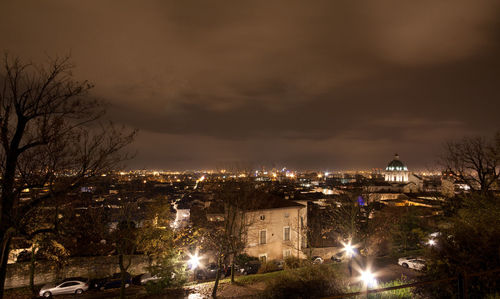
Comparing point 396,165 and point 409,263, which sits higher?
point 396,165

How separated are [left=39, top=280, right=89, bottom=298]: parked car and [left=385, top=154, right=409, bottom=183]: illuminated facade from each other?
173978 mm

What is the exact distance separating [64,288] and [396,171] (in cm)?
18187

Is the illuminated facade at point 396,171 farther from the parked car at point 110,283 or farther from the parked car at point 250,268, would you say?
the parked car at point 110,283

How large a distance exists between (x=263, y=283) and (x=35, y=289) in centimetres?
1796

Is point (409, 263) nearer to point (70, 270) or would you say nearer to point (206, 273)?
point (206, 273)

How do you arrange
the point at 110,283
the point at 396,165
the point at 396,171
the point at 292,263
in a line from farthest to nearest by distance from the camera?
the point at 396,165
the point at 396,171
the point at 110,283
the point at 292,263

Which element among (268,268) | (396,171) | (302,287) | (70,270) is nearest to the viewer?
(302,287)

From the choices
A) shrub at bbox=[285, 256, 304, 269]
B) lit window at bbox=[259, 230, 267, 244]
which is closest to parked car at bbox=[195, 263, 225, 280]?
lit window at bbox=[259, 230, 267, 244]

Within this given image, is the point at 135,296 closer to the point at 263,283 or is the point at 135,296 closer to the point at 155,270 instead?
the point at 155,270

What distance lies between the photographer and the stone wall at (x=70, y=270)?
2202 cm

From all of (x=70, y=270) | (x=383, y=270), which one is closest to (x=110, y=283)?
(x=70, y=270)

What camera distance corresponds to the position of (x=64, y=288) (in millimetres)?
20938

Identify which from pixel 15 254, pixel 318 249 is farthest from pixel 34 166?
pixel 318 249

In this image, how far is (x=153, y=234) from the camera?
17078 mm
